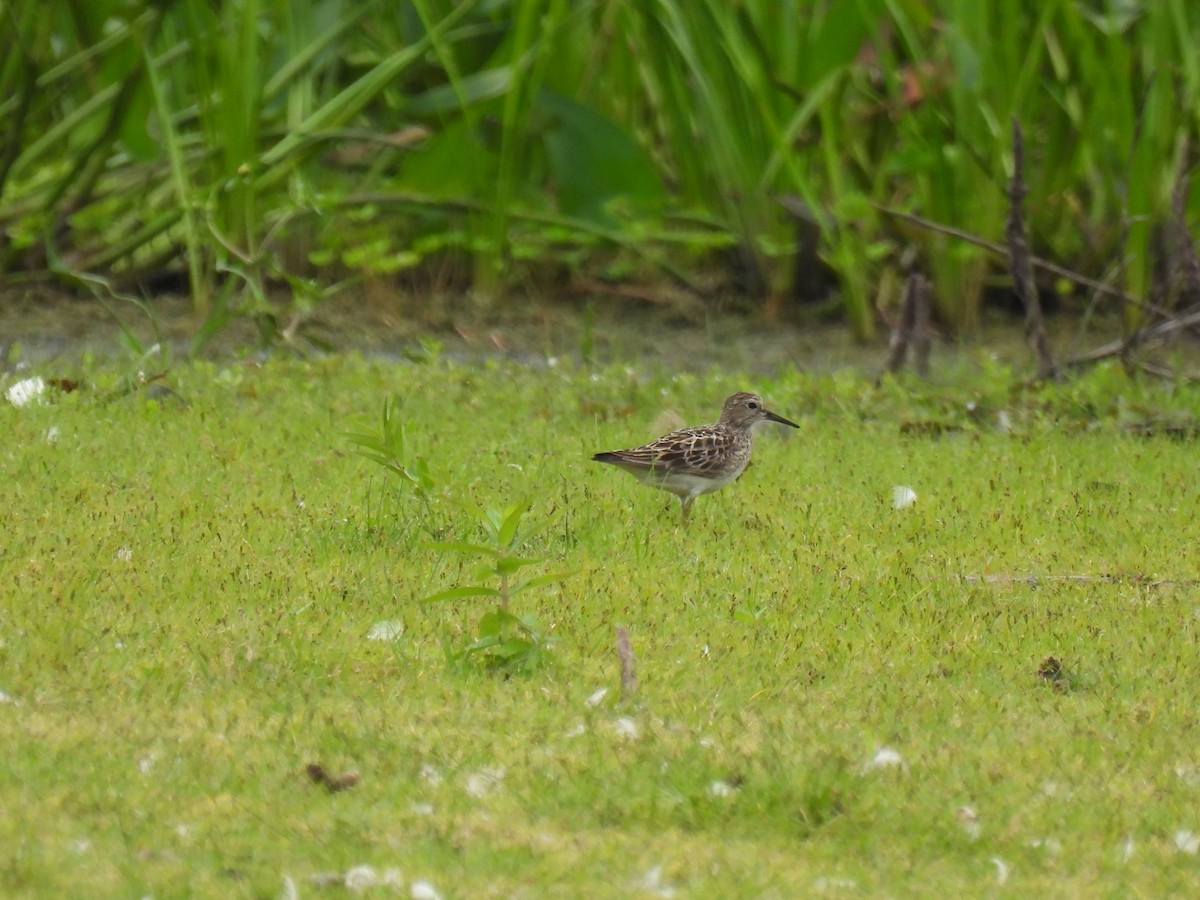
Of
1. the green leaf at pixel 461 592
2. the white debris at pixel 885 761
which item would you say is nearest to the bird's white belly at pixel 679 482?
the green leaf at pixel 461 592

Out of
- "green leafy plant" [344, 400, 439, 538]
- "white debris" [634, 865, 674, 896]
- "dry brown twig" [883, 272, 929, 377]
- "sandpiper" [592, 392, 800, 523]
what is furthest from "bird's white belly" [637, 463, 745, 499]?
"white debris" [634, 865, 674, 896]

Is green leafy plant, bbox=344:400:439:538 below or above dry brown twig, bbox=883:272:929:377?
above

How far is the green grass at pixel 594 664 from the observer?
4070 mm

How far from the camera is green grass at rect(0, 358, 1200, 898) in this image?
13.4ft

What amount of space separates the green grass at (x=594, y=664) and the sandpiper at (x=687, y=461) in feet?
0.51

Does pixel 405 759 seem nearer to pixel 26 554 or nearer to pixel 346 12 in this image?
pixel 26 554

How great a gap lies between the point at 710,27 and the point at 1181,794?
6550 millimetres

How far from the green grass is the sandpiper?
0.16 m

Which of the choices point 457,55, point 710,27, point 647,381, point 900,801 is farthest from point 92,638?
point 457,55

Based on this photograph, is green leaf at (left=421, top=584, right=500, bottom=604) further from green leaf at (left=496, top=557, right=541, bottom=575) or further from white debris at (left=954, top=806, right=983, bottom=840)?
white debris at (left=954, top=806, right=983, bottom=840)

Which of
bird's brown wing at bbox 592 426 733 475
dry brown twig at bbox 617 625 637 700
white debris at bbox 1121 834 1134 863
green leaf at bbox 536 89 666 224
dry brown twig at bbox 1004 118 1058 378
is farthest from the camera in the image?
green leaf at bbox 536 89 666 224

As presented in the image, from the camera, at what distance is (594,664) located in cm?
528

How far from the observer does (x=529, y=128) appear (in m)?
11.1

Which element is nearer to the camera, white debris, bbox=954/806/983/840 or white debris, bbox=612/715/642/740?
white debris, bbox=954/806/983/840
